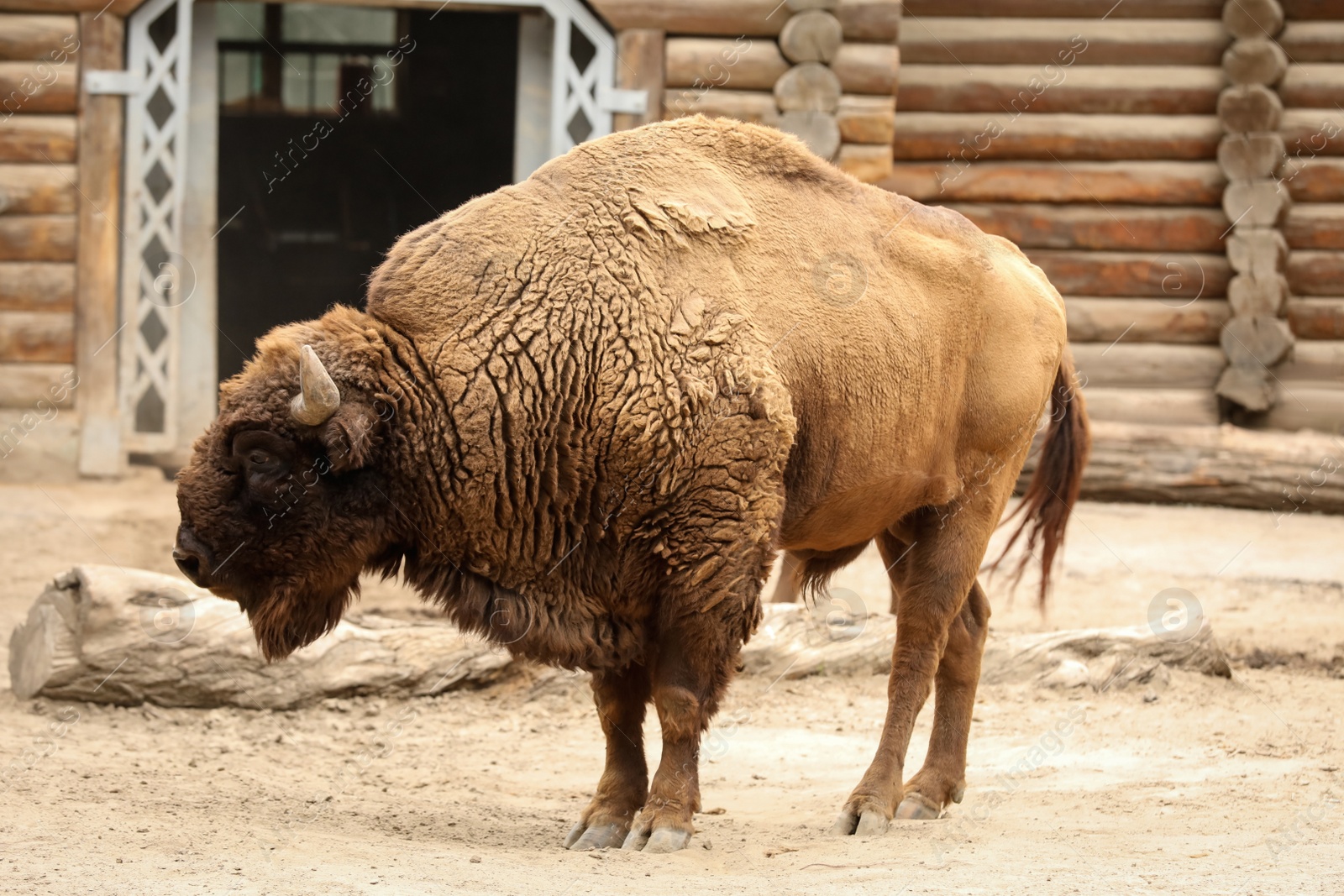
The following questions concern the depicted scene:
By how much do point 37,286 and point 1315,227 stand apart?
405 inches

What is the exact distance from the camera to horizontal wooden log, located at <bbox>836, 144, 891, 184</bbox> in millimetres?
9516

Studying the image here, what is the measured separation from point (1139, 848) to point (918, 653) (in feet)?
3.52

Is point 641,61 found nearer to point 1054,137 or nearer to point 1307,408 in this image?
point 1054,137

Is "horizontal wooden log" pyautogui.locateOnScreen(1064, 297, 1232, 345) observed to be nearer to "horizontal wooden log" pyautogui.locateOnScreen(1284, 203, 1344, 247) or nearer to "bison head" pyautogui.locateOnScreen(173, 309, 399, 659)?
"horizontal wooden log" pyautogui.locateOnScreen(1284, 203, 1344, 247)

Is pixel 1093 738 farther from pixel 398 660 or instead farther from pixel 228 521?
pixel 228 521

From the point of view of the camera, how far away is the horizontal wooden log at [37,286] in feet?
31.6

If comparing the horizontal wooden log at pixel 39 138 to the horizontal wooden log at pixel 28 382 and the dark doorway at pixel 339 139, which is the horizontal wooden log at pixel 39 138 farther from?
the dark doorway at pixel 339 139

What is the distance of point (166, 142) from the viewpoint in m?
9.68

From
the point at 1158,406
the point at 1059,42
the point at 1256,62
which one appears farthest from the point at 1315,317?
the point at 1059,42

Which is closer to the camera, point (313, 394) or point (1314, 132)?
point (313, 394)

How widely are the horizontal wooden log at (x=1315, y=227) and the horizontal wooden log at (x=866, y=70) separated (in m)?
4.14

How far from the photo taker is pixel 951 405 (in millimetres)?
4738

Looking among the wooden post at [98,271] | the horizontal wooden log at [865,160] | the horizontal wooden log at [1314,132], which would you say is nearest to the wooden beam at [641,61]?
the horizontal wooden log at [865,160]

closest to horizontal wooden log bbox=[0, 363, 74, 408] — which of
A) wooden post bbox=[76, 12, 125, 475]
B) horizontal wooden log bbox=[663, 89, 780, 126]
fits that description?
wooden post bbox=[76, 12, 125, 475]
